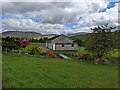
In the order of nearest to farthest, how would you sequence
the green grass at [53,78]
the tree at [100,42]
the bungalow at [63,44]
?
the green grass at [53,78] < the tree at [100,42] < the bungalow at [63,44]

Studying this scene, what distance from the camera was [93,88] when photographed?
34.8 feet

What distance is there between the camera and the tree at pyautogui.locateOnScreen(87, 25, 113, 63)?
28641 mm

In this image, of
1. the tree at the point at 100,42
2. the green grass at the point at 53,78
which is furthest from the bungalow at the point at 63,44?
the green grass at the point at 53,78

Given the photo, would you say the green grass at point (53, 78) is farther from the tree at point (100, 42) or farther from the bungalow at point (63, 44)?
the bungalow at point (63, 44)

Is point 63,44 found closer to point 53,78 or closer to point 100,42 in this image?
point 100,42

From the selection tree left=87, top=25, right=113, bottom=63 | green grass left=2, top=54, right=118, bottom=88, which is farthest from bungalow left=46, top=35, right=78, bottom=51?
green grass left=2, top=54, right=118, bottom=88

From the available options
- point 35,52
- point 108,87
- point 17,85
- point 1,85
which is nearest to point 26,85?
point 17,85

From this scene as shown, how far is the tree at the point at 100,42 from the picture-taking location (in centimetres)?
2864

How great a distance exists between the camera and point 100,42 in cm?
2880

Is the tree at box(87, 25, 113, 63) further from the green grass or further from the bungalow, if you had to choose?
the bungalow

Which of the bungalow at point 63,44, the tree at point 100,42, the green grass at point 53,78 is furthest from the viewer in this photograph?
the bungalow at point 63,44

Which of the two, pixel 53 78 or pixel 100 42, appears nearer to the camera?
pixel 53 78

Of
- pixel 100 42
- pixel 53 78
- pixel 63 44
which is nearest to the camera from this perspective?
pixel 53 78

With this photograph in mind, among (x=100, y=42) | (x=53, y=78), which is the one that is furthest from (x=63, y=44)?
(x=53, y=78)
